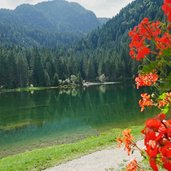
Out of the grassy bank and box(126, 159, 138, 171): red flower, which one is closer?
box(126, 159, 138, 171): red flower

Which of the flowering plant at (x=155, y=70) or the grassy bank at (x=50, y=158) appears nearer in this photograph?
the flowering plant at (x=155, y=70)

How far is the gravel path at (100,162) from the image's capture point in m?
16.9

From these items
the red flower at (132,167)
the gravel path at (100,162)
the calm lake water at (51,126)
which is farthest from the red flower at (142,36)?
the calm lake water at (51,126)

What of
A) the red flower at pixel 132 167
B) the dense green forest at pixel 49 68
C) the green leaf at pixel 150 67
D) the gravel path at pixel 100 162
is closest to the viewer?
the green leaf at pixel 150 67

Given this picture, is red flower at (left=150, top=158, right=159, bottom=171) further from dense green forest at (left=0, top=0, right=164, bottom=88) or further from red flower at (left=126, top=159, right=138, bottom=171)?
dense green forest at (left=0, top=0, right=164, bottom=88)

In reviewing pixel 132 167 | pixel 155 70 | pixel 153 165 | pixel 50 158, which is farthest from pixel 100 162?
pixel 153 165

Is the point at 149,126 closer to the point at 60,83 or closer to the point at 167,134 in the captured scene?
the point at 167,134

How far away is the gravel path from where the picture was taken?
16.9 metres

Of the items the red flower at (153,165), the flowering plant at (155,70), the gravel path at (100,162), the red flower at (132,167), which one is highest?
the flowering plant at (155,70)

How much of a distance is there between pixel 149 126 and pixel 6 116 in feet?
186

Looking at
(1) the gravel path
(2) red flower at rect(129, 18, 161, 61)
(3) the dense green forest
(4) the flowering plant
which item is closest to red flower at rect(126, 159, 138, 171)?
(4) the flowering plant

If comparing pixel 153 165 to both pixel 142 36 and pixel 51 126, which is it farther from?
pixel 51 126

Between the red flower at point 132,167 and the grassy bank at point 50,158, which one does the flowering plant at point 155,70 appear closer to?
the red flower at point 132,167

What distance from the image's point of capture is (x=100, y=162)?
17859 millimetres
